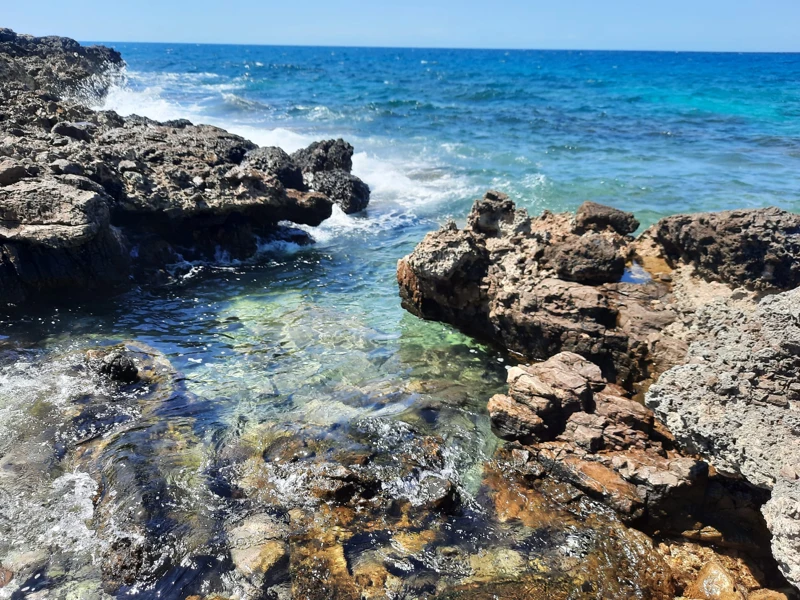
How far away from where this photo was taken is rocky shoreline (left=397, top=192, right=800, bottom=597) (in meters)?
4.68

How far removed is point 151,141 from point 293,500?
937 cm

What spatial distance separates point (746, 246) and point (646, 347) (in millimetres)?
1713

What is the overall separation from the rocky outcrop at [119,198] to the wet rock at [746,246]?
24.9ft

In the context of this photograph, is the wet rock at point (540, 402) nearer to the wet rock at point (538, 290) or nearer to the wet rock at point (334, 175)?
the wet rock at point (538, 290)

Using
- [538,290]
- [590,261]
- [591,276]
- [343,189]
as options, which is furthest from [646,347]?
[343,189]

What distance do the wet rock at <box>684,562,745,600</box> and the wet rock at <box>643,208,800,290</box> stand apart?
3685 millimetres

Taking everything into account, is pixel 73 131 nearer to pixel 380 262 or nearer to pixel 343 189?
pixel 343 189

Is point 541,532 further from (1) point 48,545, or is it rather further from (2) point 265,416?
(1) point 48,545

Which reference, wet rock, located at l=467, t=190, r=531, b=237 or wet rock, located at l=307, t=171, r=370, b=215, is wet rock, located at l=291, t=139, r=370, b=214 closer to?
wet rock, located at l=307, t=171, r=370, b=215

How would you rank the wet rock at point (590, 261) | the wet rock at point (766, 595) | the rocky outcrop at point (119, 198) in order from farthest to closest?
the rocky outcrop at point (119, 198) < the wet rock at point (590, 261) < the wet rock at point (766, 595)

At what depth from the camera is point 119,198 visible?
9.96 metres

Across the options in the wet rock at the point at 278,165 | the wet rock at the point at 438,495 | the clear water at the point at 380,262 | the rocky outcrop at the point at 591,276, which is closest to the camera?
the wet rock at the point at 438,495

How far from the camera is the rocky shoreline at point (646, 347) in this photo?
4684 millimetres

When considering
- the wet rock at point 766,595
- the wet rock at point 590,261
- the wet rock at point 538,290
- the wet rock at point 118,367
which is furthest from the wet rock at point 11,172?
the wet rock at point 766,595
